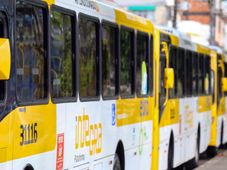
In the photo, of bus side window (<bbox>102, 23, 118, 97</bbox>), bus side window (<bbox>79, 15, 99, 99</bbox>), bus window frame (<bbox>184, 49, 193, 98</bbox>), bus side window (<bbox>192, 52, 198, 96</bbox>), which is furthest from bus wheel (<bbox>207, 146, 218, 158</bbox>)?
Answer: bus side window (<bbox>79, 15, 99, 99</bbox>)

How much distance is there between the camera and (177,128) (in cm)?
1786

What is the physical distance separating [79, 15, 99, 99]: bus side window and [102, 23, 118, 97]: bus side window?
1.25ft

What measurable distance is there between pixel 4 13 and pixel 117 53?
4854 millimetres

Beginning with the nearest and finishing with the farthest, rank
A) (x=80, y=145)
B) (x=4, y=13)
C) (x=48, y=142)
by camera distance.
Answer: (x=4, y=13), (x=48, y=142), (x=80, y=145)

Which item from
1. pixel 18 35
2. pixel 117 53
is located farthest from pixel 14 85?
pixel 117 53

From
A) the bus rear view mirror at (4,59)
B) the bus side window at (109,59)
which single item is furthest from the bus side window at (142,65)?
the bus rear view mirror at (4,59)

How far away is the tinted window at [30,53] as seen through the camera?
26.7ft

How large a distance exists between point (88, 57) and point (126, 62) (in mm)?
2394

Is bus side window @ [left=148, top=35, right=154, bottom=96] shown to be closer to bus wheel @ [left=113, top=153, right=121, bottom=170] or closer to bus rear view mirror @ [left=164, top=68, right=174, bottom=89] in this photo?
bus rear view mirror @ [left=164, top=68, right=174, bottom=89]

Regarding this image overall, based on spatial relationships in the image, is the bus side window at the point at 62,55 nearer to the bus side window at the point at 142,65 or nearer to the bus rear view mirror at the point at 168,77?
the bus side window at the point at 142,65

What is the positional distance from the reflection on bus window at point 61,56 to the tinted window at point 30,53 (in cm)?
34

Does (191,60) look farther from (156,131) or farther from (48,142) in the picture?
(48,142)

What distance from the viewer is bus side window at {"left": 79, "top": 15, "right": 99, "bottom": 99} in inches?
409

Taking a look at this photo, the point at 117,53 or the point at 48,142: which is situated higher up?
the point at 117,53
